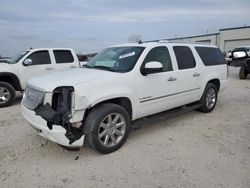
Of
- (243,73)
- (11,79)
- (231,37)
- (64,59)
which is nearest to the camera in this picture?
(11,79)

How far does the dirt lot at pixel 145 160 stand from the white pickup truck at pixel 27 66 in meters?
2.67

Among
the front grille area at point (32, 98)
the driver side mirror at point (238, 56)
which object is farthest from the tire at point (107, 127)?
the driver side mirror at point (238, 56)

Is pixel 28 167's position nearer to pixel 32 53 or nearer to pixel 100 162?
pixel 100 162

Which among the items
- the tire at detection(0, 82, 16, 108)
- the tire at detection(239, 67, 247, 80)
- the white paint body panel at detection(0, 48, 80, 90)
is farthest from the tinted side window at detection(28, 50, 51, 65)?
the tire at detection(239, 67, 247, 80)

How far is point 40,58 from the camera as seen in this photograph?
8859 millimetres

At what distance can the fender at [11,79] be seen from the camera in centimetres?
801

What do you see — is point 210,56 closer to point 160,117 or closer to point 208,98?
point 208,98

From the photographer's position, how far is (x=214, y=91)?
6.71 metres

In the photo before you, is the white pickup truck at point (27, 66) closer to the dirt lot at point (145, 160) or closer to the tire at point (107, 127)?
the dirt lot at point (145, 160)

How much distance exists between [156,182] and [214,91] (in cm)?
407

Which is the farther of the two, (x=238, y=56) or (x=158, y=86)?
(x=238, y=56)

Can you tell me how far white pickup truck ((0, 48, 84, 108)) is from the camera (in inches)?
314

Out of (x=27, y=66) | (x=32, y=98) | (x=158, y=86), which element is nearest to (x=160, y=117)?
(x=158, y=86)

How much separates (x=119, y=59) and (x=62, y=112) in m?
1.68
